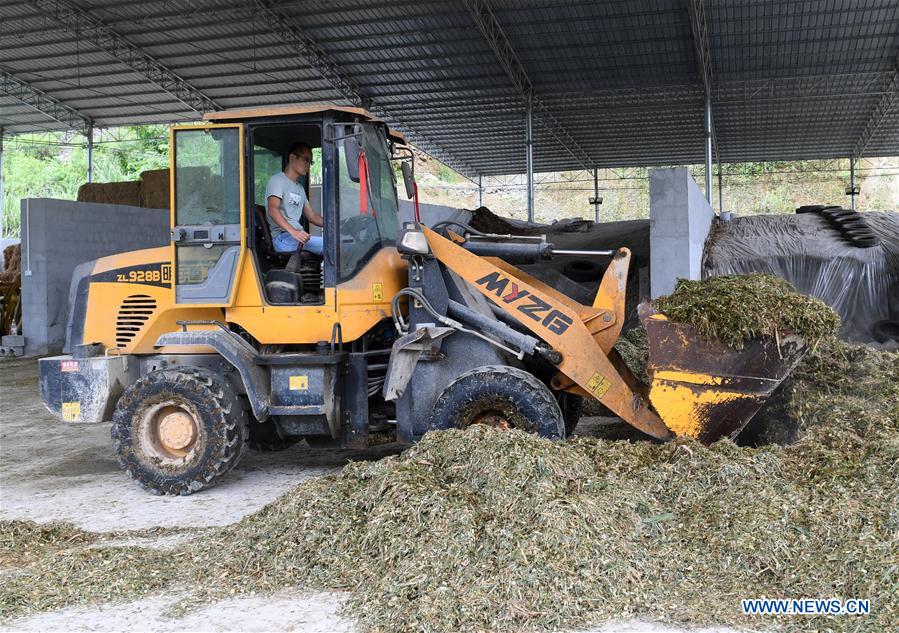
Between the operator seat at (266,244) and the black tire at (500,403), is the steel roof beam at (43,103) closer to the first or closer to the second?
the operator seat at (266,244)

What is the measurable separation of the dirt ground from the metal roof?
10630 mm

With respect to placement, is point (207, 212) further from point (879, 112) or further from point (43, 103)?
point (879, 112)

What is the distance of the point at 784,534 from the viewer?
4.23 m

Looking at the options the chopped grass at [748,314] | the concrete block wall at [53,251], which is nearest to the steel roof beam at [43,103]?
the concrete block wall at [53,251]

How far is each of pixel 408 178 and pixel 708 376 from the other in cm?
276

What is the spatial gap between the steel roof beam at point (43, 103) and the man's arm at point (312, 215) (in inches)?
740

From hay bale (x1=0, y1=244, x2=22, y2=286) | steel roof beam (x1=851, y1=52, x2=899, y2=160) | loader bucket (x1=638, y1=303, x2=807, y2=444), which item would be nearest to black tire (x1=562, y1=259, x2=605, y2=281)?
loader bucket (x1=638, y1=303, x2=807, y2=444)

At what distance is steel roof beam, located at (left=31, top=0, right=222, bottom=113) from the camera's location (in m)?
18.1

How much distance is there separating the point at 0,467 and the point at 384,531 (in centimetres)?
487

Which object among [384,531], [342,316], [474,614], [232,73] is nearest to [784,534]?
[474,614]

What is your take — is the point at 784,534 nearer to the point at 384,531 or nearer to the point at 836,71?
the point at 384,531

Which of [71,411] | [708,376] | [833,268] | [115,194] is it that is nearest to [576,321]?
[708,376]

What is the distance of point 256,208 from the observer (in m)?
A: 6.53

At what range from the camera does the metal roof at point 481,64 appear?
16.9 metres
